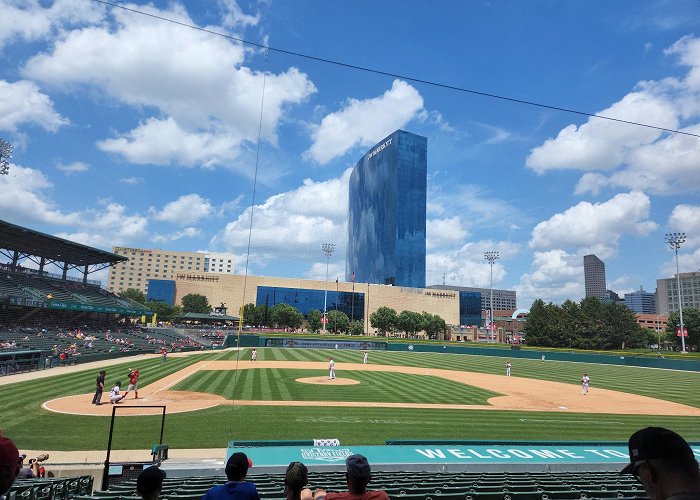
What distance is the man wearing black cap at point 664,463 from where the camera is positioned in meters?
1.96

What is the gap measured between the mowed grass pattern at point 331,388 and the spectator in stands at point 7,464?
856 inches

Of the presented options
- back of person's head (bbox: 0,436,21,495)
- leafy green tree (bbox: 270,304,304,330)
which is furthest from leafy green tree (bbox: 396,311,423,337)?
back of person's head (bbox: 0,436,21,495)

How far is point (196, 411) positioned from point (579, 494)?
18.6m

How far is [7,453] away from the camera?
97.8 inches

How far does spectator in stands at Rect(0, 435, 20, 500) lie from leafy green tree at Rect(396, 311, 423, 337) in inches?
4595

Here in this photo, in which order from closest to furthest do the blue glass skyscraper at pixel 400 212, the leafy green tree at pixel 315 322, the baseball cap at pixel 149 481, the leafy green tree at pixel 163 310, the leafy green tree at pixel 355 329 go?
the baseball cap at pixel 149 481 < the leafy green tree at pixel 315 322 < the leafy green tree at pixel 355 329 < the leafy green tree at pixel 163 310 < the blue glass skyscraper at pixel 400 212

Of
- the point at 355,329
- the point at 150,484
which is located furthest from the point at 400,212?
the point at 150,484

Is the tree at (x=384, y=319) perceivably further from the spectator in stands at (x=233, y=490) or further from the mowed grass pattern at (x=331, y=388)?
the spectator in stands at (x=233, y=490)

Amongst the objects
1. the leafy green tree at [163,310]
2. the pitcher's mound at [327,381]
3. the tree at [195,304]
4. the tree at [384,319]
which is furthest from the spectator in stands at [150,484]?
the tree at [195,304]

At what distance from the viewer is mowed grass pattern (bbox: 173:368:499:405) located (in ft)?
86.3

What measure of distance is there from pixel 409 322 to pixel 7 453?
11799 centimetres

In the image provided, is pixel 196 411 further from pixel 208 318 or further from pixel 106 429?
pixel 208 318

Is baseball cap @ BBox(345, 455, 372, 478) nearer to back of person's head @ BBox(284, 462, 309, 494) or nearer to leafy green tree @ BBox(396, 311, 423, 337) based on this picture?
back of person's head @ BBox(284, 462, 309, 494)

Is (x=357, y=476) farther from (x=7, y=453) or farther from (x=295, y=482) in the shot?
(x=7, y=453)
